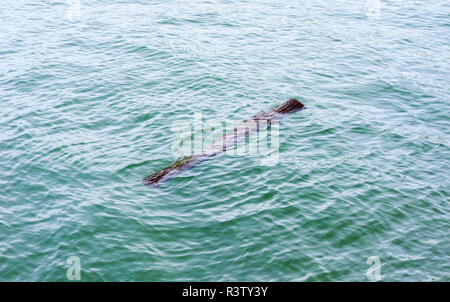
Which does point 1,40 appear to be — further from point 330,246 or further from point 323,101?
point 330,246

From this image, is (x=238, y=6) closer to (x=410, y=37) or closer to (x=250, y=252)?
(x=410, y=37)

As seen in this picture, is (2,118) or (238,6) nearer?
(2,118)

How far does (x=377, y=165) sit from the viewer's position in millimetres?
15250

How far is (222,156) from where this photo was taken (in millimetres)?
15758

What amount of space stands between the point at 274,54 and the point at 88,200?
43.1 ft

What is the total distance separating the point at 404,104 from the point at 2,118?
51.2ft

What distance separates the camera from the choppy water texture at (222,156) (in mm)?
11820

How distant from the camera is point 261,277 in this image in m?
11.0

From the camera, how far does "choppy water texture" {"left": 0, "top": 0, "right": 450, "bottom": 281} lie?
1182cm
